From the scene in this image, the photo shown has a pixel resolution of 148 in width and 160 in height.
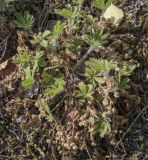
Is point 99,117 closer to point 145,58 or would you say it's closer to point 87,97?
point 87,97

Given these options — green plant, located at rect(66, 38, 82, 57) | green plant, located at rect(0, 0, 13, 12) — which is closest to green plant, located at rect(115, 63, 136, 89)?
green plant, located at rect(66, 38, 82, 57)

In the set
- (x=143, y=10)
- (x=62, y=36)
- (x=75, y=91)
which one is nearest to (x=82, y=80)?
(x=75, y=91)

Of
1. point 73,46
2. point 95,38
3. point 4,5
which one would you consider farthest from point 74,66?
point 4,5

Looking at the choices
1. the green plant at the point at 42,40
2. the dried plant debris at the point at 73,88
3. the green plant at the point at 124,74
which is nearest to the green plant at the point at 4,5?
the dried plant debris at the point at 73,88

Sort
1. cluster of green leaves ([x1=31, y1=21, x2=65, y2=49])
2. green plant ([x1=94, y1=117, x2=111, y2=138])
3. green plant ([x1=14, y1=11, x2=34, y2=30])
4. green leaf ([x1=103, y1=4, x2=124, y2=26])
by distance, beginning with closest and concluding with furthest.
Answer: green plant ([x1=94, y1=117, x2=111, y2=138]) → cluster of green leaves ([x1=31, y1=21, x2=65, y2=49]) → green plant ([x1=14, y1=11, x2=34, y2=30]) → green leaf ([x1=103, y1=4, x2=124, y2=26])

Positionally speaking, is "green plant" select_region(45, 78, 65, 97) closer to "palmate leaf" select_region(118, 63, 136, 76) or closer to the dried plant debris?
the dried plant debris

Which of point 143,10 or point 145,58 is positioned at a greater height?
point 143,10
